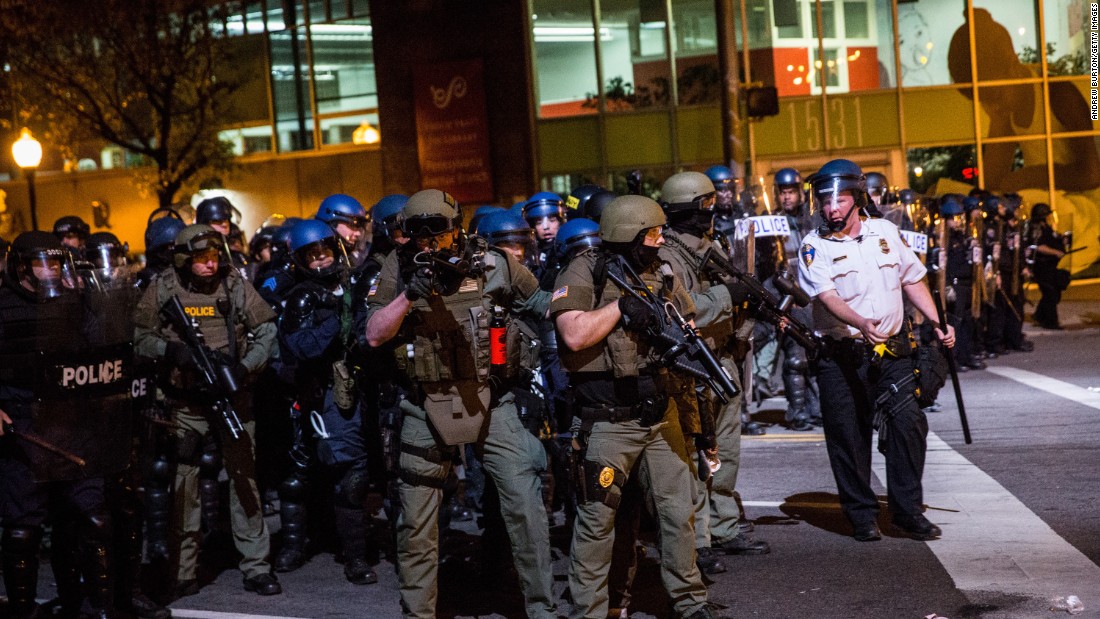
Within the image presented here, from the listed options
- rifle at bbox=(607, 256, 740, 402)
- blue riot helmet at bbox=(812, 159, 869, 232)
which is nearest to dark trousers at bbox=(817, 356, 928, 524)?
blue riot helmet at bbox=(812, 159, 869, 232)

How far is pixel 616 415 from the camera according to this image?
5168 millimetres

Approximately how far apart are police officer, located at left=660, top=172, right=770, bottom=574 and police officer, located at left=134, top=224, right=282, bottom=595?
92.0 inches

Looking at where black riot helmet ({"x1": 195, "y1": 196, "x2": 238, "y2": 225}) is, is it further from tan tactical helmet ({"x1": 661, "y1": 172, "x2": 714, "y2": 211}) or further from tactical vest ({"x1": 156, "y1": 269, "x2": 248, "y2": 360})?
tan tactical helmet ({"x1": 661, "y1": 172, "x2": 714, "y2": 211})

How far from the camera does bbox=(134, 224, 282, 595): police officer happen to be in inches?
251

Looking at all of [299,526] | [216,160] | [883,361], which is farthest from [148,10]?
[883,361]

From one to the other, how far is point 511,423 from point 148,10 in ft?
59.4

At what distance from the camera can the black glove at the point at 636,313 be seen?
4.91 meters

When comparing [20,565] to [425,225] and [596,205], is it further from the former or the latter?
[596,205]

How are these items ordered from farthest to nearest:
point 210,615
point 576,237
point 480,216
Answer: point 480,216 < point 576,237 < point 210,615

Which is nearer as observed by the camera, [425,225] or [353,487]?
[425,225]

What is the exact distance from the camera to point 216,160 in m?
22.5

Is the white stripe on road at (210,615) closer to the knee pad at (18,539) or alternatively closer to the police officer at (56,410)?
the police officer at (56,410)

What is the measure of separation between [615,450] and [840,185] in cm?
245

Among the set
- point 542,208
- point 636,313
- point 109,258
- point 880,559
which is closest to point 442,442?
point 636,313
